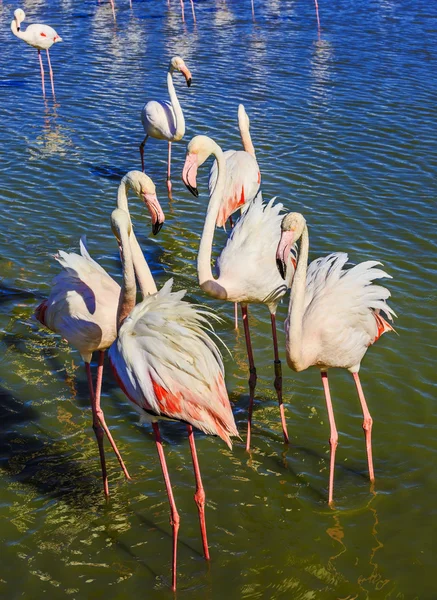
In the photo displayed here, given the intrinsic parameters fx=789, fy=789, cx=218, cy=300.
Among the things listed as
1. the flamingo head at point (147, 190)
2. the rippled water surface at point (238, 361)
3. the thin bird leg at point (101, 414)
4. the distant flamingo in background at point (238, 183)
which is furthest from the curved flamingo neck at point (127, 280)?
the distant flamingo in background at point (238, 183)

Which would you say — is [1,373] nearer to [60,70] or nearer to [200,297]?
[200,297]

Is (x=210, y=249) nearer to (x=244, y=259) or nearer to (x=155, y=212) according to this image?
(x=244, y=259)

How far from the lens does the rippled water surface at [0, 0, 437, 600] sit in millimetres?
4340

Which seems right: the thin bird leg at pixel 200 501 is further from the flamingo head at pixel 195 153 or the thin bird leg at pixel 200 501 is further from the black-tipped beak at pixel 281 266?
the flamingo head at pixel 195 153

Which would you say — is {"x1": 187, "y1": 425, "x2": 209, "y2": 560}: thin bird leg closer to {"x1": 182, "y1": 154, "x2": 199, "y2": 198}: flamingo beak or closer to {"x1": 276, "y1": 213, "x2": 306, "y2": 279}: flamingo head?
{"x1": 276, "y1": 213, "x2": 306, "y2": 279}: flamingo head

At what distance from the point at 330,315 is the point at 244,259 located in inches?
33.0

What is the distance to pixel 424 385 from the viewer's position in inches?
227

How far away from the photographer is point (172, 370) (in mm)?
4105

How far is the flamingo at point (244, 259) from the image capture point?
5.23m

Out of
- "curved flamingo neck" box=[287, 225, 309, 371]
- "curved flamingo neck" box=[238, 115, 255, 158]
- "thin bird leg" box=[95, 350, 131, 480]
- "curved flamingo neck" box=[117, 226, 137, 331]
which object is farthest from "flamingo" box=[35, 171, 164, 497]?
"curved flamingo neck" box=[238, 115, 255, 158]

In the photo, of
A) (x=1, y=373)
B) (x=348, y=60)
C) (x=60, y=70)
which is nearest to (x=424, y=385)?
(x=1, y=373)

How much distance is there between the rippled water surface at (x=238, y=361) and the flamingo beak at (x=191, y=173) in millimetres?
1557

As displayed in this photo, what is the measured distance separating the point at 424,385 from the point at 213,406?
218 centimetres

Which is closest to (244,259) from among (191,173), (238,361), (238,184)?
(191,173)
